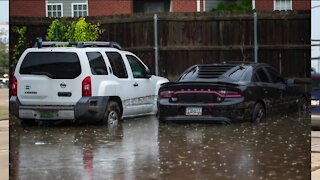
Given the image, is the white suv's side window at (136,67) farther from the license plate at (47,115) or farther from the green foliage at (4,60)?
the green foliage at (4,60)

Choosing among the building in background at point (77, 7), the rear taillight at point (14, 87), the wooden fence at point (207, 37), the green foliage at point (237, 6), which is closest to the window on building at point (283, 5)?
the building in background at point (77, 7)

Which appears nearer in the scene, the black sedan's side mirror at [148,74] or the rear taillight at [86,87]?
the rear taillight at [86,87]

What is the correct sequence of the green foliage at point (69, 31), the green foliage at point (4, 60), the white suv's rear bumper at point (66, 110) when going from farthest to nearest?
the green foliage at point (69, 31) → the white suv's rear bumper at point (66, 110) → the green foliage at point (4, 60)

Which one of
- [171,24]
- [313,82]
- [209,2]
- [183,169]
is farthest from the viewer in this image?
[209,2]

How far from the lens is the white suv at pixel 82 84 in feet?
19.7

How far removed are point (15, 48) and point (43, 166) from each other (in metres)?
1.05

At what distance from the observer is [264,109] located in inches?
259

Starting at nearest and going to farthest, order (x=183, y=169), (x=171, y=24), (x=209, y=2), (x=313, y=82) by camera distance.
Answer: (x=313, y=82)
(x=183, y=169)
(x=171, y=24)
(x=209, y=2)

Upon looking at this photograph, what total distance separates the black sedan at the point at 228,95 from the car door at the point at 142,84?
0.11 m

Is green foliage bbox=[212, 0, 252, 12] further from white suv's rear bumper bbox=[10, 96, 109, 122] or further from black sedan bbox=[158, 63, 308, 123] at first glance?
white suv's rear bumper bbox=[10, 96, 109, 122]

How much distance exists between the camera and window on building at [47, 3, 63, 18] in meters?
6.23

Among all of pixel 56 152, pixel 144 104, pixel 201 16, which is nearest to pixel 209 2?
pixel 201 16

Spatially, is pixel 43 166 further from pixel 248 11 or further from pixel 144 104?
pixel 248 11

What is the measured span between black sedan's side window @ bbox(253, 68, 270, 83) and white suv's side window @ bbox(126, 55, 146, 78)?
1028 millimetres
